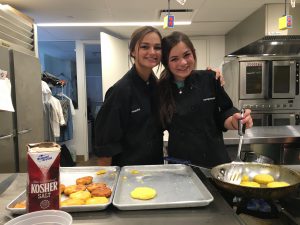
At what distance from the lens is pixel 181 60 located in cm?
126

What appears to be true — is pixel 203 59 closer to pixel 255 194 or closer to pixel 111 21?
pixel 111 21

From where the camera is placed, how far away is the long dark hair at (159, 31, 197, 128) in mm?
1265

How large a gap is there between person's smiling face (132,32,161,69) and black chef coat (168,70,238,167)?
0.19 meters

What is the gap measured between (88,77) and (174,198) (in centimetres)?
577

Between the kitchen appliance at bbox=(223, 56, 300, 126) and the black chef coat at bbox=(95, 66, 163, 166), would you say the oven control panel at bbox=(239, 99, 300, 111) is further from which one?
the black chef coat at bbox=(95, 66, 163, 166)

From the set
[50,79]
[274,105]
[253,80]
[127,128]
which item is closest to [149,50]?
[127,128]

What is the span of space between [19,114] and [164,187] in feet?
5.70

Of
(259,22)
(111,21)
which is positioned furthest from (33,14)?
(259,22)

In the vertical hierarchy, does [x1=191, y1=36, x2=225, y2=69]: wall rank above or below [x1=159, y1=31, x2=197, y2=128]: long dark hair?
above

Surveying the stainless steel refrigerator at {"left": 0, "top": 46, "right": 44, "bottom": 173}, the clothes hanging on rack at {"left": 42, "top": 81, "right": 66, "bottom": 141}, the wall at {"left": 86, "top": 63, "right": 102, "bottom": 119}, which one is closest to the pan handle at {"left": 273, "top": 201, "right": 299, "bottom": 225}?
the stainless steel refrigerator at {"left": 0, "top": 46, "right": 44, "bottom": 173}

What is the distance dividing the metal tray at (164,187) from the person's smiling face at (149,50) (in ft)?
1.73

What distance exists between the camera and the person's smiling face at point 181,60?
4.11 feet

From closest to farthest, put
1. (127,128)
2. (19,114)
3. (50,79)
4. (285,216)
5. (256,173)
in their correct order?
1. (285,216)
2. (256,173)
3. (127,128)
4. (19,114)
5. (50,79)

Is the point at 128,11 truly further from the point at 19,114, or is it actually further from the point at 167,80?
the point at 167,80
